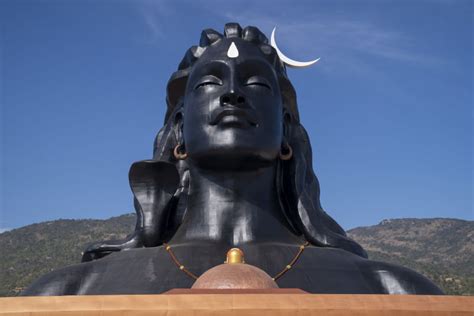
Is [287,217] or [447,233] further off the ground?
[447,233]

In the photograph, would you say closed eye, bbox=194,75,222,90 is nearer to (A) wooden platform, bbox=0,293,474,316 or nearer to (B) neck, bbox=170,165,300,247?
(B) neck, bbox=170,165,300,247

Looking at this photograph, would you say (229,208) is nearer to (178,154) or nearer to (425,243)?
(178,154)

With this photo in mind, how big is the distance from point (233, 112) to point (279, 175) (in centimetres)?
130

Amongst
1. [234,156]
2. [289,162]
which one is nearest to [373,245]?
[289,162]

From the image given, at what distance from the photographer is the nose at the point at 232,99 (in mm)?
9811

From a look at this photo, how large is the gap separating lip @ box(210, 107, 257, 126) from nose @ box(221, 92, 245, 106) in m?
0.09

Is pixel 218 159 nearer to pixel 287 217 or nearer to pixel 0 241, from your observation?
pixel 287 217

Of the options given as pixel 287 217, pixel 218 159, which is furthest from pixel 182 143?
pixel 287 217

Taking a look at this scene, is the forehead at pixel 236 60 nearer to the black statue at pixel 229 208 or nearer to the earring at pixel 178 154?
the black statue at pixel 229 208

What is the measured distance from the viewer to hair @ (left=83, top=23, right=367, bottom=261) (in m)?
10.3

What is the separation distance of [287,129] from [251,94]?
122 cm

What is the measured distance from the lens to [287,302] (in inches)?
205

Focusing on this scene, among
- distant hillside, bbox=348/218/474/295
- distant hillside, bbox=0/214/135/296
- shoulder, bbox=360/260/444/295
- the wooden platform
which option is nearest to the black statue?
shoulder, bbox=360/260/444/295

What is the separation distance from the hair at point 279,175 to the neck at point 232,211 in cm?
24
